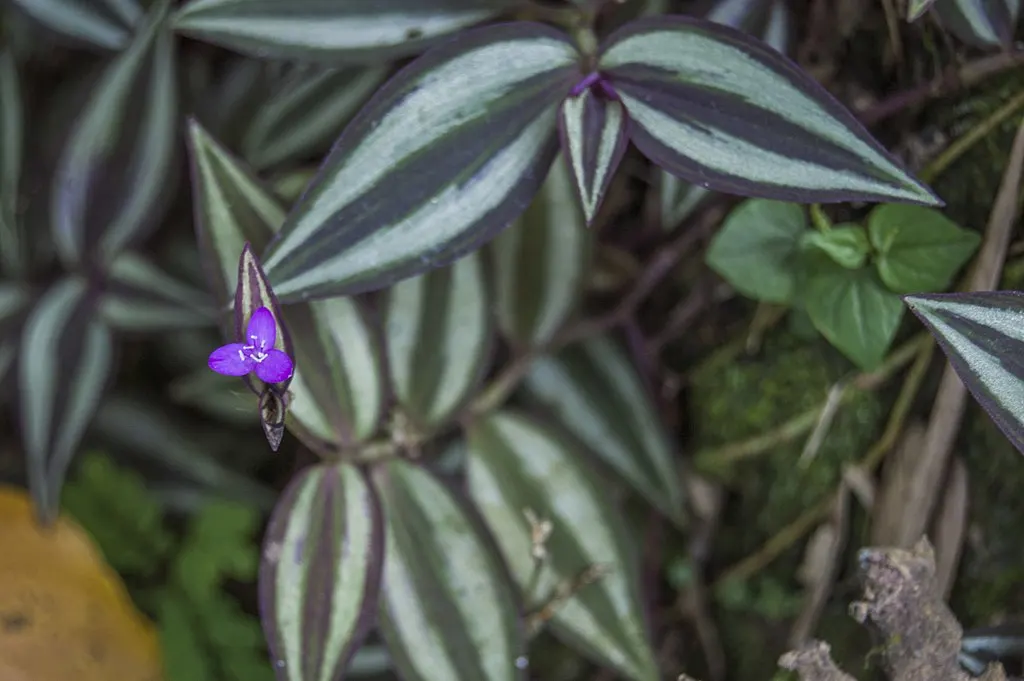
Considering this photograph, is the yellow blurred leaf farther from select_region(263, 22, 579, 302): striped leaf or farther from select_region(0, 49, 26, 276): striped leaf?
select_region(263, 22, 579, 302): striped leaf

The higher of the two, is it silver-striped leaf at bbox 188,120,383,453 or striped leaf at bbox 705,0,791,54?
striped leaf at bbox 705,0,791,54

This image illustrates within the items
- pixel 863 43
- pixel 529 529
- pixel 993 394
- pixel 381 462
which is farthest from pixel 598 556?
pixel 863 43

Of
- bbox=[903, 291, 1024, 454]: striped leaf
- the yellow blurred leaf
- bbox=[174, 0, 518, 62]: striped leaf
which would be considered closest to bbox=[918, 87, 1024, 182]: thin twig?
bbox=[903, 291, 1024, 454]: striped leaf

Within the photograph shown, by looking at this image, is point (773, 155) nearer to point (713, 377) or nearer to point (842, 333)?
point (842, 333)

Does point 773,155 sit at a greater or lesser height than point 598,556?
greater

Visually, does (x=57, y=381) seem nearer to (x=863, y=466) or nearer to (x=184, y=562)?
(x=184, y=562)

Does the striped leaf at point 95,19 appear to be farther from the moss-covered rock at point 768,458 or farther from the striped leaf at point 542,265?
the moss-covered rock at point 768,458
